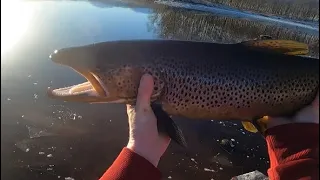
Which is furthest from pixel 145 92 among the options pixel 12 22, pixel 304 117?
pixel 12 22

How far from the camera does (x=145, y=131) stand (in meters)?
2.65

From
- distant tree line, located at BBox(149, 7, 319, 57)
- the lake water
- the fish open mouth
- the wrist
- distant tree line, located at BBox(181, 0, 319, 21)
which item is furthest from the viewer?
distant tree line, located at BBox(181, 0, 319, 21)

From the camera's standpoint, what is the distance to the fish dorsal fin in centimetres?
277

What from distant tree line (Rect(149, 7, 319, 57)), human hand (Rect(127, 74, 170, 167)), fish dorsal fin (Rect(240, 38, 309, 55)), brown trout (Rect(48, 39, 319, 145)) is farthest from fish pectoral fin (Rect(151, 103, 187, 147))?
distant tree line (Rect(149, 7, 319, 57))

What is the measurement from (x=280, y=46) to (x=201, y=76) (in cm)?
58

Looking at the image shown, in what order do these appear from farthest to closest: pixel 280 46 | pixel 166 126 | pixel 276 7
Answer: pixel 276 7 → pixel 280 46 → pixel 166 126

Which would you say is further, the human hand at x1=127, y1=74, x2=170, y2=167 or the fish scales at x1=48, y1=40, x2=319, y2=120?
the fish scales at x1=48, y1=40, x2=319, y2=120

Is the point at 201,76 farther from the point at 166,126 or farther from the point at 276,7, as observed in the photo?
the point at 276,7

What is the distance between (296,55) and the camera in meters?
2.94

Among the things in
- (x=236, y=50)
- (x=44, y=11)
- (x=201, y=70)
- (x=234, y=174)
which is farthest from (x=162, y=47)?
(x=44, y=11)

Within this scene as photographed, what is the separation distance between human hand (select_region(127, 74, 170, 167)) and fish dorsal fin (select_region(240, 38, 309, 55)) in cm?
79

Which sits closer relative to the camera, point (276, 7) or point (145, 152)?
point (145, 152)

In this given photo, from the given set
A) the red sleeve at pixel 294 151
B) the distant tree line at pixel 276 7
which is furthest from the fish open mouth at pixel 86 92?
the distant tree line at pixel 276 7

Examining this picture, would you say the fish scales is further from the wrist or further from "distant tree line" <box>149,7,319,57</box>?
"distant tree line" <box>149,7,319,57</box>
